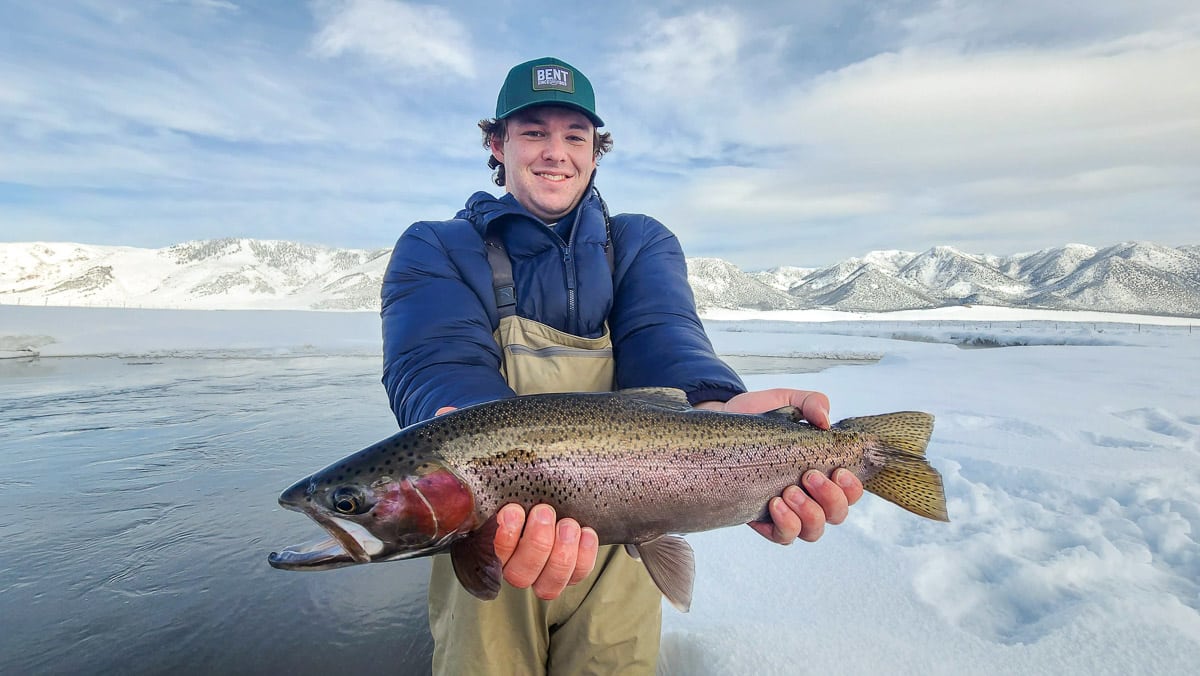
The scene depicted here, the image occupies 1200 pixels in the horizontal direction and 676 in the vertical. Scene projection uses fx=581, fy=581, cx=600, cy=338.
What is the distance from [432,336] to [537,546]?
1149mm

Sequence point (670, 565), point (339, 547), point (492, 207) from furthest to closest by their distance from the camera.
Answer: point (492, 207), point (670, 565), point (339, 547)

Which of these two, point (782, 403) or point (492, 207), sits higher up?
point (492, 207)

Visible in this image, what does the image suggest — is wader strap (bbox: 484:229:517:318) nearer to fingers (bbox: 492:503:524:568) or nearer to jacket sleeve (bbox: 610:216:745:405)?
jacket sleeve (bbox: 610:216:745:405)

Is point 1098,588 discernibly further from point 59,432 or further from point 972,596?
point 59,432

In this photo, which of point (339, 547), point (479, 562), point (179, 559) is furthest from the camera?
point (179, 559)

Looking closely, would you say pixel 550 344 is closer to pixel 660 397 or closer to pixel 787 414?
pixel 660 397

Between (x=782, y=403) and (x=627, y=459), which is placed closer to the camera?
(x=627, y=459)

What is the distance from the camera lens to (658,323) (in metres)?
3.26

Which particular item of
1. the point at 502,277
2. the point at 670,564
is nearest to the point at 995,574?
the point at 670,564

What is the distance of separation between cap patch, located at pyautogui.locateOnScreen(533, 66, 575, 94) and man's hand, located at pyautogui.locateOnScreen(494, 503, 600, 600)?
2.30 metres

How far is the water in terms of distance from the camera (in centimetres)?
408

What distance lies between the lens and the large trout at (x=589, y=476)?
6.80 ft

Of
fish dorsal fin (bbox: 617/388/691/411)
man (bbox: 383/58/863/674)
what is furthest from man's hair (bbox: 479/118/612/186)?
fish dorsal fin (bbox: 617/388/691/411)

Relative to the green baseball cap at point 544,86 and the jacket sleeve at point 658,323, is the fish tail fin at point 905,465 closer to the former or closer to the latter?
the jacket sleeve at point 658,323
